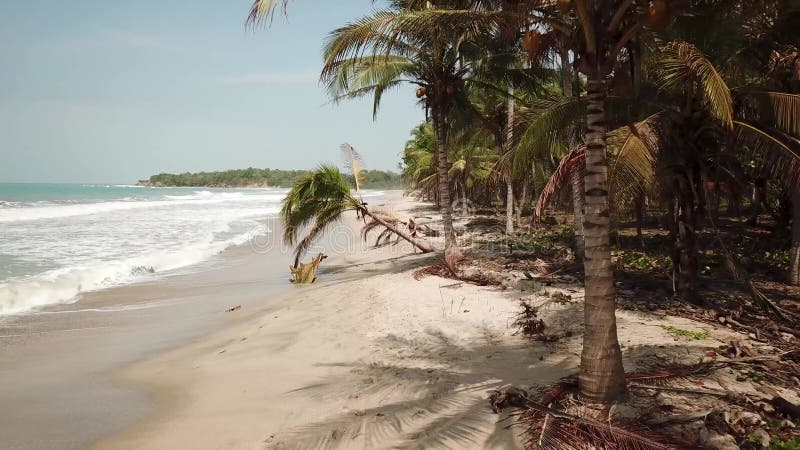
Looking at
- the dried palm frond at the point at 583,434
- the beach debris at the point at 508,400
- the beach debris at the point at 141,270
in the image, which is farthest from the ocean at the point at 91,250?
the dried palm frond at the point at 583,434

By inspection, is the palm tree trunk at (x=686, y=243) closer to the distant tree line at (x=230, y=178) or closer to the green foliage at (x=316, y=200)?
the green foliage at (x=316, y=200)

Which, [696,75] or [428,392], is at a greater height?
[696,75]

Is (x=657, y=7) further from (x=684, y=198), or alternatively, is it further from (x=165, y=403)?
(x=165, y=403)

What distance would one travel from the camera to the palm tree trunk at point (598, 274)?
11.8ft

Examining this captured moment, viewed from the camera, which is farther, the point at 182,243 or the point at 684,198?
the point at 182,243

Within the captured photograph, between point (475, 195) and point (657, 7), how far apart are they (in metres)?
36.4

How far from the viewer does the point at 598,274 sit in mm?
3648

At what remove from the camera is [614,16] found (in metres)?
3.45

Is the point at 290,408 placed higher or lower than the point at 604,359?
lower

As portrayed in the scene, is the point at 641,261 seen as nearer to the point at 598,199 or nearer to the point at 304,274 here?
the point at 304,274

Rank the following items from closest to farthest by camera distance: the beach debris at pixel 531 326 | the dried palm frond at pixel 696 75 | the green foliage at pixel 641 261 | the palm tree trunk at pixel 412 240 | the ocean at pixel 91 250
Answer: the dried palm frond at pixel 696 75 → the beach debris at pixel 531 326 → the green foliage at pixel 641 261 → the ocean at pixel 91 250 → the palm tree trunk at pixel 412 240

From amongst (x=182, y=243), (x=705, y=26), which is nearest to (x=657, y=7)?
(x=705, y=26)

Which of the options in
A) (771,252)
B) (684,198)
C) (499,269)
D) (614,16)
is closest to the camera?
(614,16)

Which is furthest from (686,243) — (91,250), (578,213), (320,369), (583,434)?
(91,250)
